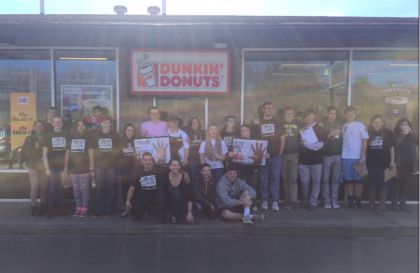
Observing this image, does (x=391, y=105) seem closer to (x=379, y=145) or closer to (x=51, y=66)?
(x=379, y=145)

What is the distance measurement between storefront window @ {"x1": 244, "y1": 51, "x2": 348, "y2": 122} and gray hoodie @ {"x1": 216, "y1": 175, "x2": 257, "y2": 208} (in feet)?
6.68

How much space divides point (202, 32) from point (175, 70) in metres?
1.30

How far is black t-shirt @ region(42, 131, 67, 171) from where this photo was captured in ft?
21.5

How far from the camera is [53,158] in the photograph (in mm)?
6594

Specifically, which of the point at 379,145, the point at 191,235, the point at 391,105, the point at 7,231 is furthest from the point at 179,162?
the point at 391,105

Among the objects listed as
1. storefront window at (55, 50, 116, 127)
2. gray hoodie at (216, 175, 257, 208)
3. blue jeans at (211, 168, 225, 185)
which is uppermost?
storefront window at (55, 50, 116, 127)

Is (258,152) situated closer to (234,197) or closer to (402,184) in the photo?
(234,197)

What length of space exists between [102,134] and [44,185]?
130cm

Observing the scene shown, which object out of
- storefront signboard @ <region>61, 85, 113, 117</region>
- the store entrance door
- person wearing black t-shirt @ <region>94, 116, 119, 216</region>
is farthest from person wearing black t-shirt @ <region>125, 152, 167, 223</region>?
storefront signboard @ <region>61, 85, 113, 117</region>

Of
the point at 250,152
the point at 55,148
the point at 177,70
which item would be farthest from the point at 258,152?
the point at 55,148

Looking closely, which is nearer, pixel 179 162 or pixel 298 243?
pixel 298 243

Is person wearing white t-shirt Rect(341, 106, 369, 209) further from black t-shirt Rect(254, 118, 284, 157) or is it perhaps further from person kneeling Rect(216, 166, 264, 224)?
person kneeling Rect(216, 166, 264, 224)

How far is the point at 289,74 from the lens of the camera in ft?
26.8

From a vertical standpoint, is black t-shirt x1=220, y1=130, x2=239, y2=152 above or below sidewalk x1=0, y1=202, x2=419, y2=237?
above
